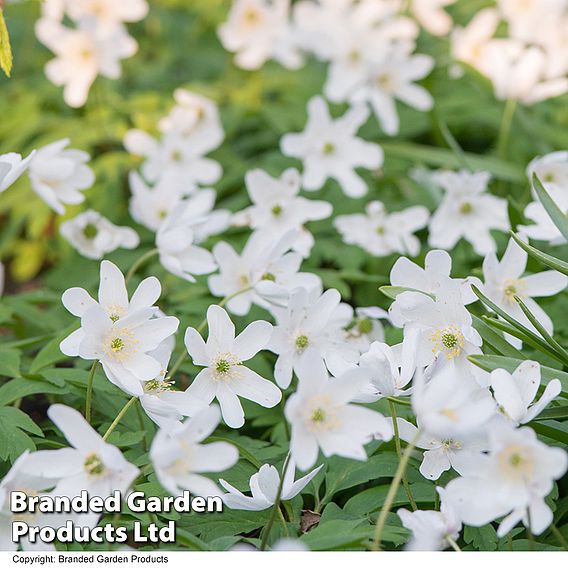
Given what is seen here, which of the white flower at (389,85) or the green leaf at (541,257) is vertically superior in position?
the green leaf at (541,257)

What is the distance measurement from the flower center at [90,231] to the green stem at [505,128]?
1.35 m

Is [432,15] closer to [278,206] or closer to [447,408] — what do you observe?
[278,206]

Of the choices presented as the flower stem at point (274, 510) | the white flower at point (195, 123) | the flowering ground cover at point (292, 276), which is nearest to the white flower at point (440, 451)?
the flowering ground cover at point (292, 276)

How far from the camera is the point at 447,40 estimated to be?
3.43 m

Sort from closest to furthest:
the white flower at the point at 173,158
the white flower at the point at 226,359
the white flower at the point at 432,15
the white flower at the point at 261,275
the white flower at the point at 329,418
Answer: the white flower at the point at 329,418 → the white flower at the point at 226,359 → the white flower at the point at 261,275 → the white flower at the point at 173,158 → the white flower at the point at 432,15

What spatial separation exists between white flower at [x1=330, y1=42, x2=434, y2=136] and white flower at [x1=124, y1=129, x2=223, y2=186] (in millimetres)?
480

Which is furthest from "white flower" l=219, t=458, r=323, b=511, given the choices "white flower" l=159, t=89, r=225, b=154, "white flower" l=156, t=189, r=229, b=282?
"white flower" l=159, t=89, r=225, b=154

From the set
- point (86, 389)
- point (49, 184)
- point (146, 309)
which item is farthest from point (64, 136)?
point (146, 309)

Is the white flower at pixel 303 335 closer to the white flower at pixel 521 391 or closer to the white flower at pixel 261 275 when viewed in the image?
the white flower at pixel 261 275

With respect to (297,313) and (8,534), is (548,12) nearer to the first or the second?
(297,313)

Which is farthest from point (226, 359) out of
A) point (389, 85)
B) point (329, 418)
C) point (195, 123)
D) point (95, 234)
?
point (389, 85)

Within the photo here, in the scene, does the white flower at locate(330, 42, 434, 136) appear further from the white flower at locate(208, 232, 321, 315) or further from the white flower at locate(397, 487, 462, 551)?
the white flower at locate(397, 487, 462, 551)

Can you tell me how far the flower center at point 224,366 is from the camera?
155 centimetres
